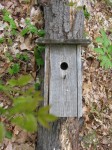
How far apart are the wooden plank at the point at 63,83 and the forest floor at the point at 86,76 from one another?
0.73 meters

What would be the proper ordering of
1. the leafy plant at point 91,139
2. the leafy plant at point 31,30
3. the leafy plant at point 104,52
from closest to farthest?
the leafy plant at point 104,52 → the leafy plant at point 31,30 → the leafy plant at point 91,139

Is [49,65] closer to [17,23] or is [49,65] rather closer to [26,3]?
[17,23]

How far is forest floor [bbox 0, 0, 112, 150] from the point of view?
137 inches

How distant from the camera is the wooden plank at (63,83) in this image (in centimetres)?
293

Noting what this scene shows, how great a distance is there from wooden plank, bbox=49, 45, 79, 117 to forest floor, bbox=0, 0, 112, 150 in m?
0.73

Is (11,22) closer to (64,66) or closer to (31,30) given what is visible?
(31,30)

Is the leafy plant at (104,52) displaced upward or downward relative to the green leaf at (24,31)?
downward

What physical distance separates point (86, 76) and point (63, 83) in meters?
1.39

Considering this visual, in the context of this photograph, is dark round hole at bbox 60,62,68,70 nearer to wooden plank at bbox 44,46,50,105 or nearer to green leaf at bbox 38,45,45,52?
wooden plank at bbox 44,46,50,105

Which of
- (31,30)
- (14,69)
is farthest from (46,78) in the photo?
(31,30)

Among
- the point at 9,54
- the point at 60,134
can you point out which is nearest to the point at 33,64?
the point at 9,54

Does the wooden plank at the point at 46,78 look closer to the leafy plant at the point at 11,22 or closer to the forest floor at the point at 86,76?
the forest floor at the point at 86,76

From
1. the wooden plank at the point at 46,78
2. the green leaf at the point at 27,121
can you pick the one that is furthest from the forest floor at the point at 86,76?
the green leaf at the point at 27,121

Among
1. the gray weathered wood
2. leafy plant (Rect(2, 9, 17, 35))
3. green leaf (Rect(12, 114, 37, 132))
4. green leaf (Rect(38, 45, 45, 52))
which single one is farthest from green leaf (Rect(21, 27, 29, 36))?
green leaf (Rect(12, 114, 37, 132))
